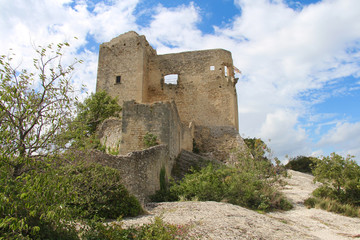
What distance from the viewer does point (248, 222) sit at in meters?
7.24

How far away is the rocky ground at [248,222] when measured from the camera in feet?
20.7

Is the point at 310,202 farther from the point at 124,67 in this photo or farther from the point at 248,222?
the point at 124,67

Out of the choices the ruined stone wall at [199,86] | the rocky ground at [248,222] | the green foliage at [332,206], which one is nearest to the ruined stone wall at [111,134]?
the rocky ground at [248,222]

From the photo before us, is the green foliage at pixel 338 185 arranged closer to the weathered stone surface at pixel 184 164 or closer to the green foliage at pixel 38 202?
the weathered stone surface at pixel 184 164

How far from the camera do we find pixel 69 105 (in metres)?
5.32

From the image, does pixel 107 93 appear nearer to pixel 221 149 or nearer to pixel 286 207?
pixel 221 149

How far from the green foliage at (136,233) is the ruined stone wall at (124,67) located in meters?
17.2

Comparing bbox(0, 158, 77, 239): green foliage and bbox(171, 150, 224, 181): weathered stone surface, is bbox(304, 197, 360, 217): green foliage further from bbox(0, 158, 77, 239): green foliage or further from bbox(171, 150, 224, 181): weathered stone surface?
bbox(0, 158, 77, 239): green foliage

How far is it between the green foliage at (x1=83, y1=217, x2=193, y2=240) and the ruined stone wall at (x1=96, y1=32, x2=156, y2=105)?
17.2 metres

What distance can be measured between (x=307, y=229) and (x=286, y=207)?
2.57m

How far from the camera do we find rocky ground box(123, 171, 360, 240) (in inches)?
249

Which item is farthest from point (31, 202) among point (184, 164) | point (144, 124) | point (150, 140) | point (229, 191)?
point (184, 164)

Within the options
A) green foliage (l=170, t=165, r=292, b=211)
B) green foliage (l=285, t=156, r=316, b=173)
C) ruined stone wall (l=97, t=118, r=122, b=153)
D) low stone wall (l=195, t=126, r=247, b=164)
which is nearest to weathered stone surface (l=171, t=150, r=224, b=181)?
green foliage (l=170, t=165, r=292, b=211)

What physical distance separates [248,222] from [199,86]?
17263 mm
